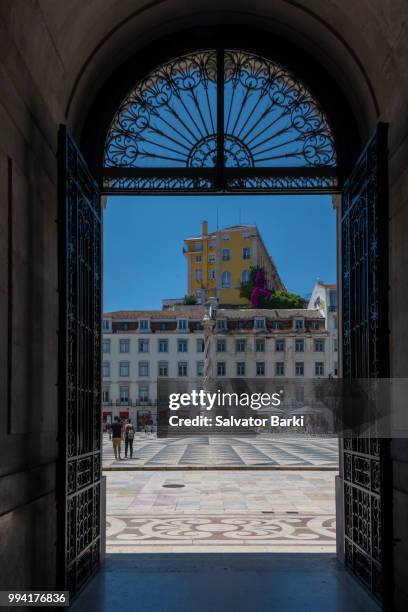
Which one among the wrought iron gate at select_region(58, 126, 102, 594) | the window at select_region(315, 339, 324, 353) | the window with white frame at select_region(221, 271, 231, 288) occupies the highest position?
the window with white frame at select_region(221, 271, 231, 288)

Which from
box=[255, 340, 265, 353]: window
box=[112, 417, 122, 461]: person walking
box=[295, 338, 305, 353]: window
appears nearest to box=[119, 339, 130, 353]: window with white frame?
box=[255, 340, 265, 353]: window

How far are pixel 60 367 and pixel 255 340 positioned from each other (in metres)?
68.0

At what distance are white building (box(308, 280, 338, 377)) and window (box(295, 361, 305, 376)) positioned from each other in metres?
2.61

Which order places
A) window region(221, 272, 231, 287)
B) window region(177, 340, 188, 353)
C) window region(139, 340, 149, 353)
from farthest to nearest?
window region(221, 272, 231, 287), window region(139, 340, 149, 353), window region(177, 340, 188, 353)

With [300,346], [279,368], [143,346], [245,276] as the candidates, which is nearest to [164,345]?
[143,346]

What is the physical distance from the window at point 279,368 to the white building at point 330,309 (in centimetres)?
450

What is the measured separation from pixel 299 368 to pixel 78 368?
6744cm

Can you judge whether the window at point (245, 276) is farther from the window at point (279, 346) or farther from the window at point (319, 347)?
the window at point (319, 347)

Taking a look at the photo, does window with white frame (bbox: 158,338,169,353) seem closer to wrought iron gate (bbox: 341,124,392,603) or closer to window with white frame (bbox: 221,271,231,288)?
window with white frame (bbox: 221,271,231,288)

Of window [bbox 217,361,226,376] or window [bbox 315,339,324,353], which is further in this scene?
window [bbox 315,339,324,353]

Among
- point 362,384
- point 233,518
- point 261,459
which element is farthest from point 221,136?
point 261,459

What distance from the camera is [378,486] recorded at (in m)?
5.59

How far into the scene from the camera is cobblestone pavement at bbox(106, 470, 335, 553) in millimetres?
8664

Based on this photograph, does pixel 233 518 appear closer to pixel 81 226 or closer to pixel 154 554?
pixel 154 554
